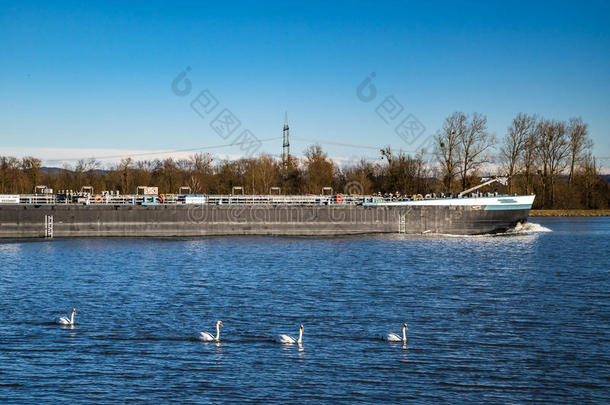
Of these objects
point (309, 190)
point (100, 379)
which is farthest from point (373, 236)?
point (309, 190)

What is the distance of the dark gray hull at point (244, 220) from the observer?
246ft

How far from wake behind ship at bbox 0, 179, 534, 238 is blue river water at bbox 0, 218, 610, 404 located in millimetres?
23178

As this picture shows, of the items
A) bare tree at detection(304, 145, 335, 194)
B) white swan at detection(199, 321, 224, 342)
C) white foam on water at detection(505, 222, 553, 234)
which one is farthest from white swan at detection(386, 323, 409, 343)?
bare tree at detection(304, 145, 335, 194)

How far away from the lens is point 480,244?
6944cm

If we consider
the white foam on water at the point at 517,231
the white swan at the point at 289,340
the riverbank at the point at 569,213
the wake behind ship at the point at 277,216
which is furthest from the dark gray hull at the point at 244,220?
the riverbank at the point at 569,213

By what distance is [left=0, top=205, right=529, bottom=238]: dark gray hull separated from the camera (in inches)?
2953

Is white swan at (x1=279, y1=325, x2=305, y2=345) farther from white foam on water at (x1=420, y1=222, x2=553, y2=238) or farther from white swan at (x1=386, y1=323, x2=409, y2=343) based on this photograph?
white foam on water at (x1=420, y1=222, x2=553, y2=238)

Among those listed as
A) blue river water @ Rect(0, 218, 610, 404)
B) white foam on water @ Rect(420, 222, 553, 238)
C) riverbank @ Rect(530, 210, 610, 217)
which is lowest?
blue river water @ Rect(0, 218, 610, 404)

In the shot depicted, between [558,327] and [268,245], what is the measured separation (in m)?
41.2

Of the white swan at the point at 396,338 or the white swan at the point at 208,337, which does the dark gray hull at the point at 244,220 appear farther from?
the white swan at the point at 396,338

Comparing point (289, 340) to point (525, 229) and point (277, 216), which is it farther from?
point (525, 229)

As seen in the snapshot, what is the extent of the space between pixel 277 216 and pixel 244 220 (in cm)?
422

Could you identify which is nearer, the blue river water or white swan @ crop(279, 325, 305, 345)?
the blue river water

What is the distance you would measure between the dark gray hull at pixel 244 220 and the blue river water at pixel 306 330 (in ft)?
73.6
